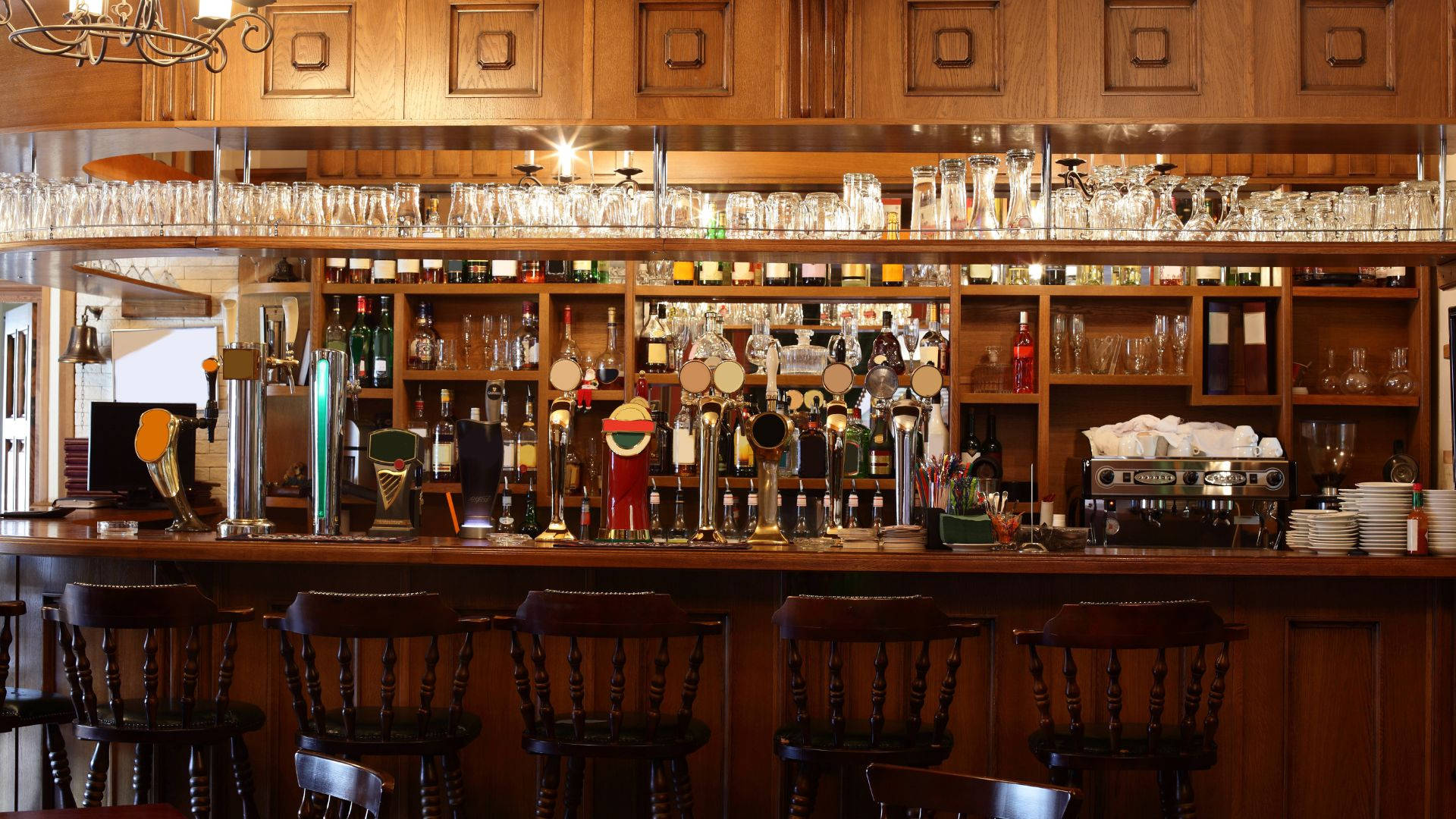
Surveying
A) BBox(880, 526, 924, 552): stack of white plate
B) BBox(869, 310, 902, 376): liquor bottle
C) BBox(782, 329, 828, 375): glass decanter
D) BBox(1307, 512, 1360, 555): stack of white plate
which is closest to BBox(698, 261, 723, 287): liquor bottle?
BBox(782, 329, 828, 375): glass decanter

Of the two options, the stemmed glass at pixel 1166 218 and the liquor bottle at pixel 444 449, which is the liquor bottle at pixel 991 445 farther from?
the liquor bottle at pixel 444 449

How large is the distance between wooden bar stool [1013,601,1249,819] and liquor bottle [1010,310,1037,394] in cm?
257

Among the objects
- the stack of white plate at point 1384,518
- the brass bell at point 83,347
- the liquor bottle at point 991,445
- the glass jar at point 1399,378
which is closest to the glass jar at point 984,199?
the stack of white plate at point 1384,518

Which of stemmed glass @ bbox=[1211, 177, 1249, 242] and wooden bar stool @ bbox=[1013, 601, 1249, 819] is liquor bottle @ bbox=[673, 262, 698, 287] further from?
wooden bar stool @ bbox=[1013, 601, 1249, 819]

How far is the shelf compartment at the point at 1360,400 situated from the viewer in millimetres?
5172

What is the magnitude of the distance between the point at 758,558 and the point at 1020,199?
1.36 metres

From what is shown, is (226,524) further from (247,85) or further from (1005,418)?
(1005,418)

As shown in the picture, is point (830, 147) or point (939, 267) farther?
point (939, 267)

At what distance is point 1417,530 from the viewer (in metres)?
3.23

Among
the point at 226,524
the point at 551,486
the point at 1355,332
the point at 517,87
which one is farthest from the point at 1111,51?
the point at 226,524

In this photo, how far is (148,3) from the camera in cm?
308

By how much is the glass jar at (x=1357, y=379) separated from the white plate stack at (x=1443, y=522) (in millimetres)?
2064

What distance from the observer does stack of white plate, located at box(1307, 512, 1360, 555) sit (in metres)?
3.33

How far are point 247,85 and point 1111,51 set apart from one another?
251cm
